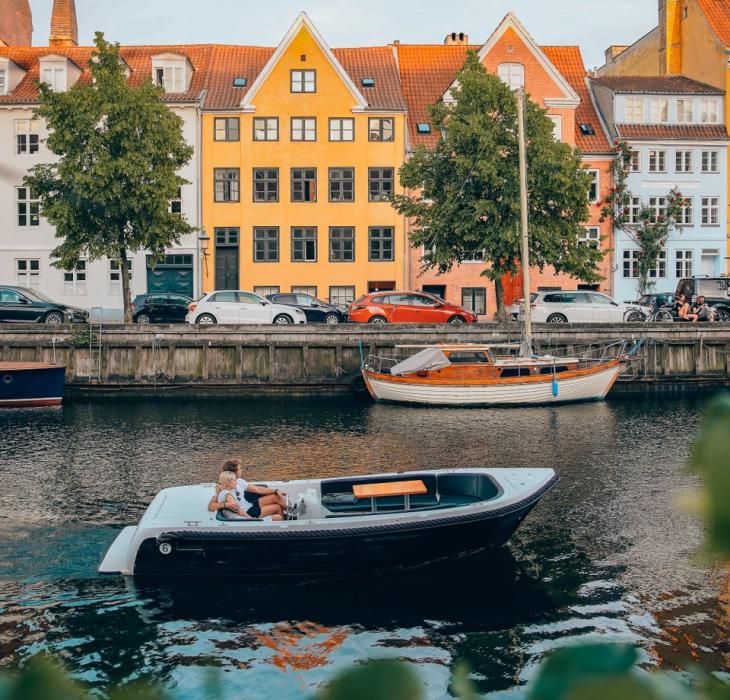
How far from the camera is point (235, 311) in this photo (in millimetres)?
38688

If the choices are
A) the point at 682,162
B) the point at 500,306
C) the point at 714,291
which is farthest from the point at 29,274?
the point at 682,162

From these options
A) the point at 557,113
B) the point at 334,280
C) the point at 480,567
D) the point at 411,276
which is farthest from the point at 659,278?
the point at 480,567

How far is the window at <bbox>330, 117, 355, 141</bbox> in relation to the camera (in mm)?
50875

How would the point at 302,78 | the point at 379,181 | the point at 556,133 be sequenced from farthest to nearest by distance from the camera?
the point at 556,133, the point at 379,181, the point at 302,78

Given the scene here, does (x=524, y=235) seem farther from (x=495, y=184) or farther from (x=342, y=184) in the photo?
(x=342, y=184)

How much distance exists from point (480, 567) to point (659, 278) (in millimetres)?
41379

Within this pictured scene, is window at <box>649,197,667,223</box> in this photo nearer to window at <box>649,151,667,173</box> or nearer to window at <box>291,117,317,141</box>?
window at <box>649,151,667,173</box>

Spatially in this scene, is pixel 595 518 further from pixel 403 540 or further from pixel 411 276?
pixel 411 276

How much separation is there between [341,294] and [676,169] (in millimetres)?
20145

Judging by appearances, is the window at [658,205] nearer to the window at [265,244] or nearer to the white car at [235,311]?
the window at [265,244]

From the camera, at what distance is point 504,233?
39562 mm

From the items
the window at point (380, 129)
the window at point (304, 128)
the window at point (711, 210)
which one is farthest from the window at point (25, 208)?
the window at point (711, 210)

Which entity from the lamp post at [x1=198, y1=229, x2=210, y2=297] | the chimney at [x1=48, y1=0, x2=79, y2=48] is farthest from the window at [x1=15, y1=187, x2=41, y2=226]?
the chimney at [x1=48, y1=0, x2=79, y2=48]

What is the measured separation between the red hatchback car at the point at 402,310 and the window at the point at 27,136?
22.0 m
